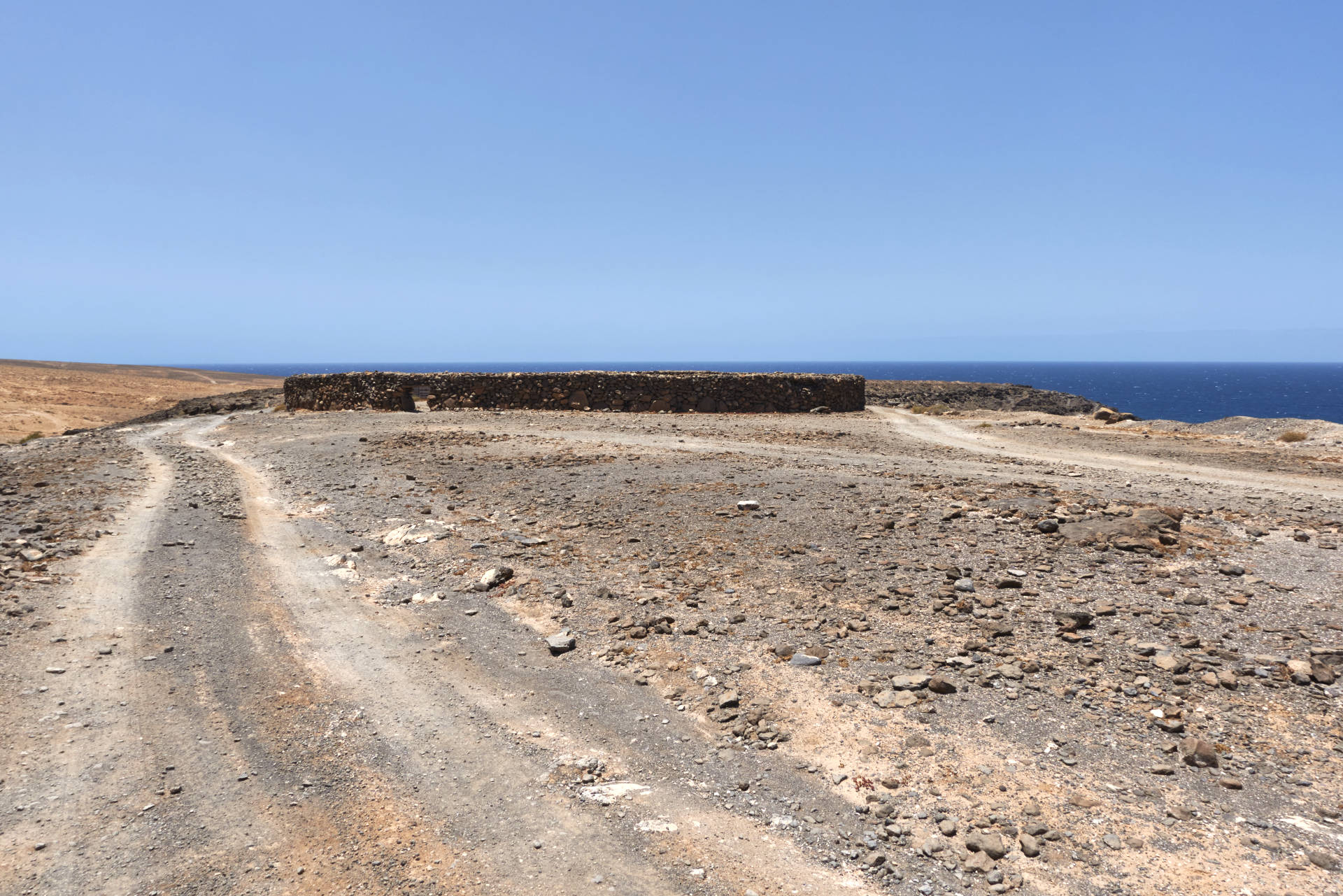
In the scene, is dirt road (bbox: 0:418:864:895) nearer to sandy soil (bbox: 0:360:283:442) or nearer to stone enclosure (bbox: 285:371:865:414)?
stone enclosure (bbox: 285:371:865:414)

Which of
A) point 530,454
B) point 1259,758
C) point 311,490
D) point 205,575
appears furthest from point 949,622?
point 311,490

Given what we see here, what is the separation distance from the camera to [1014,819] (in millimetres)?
4344

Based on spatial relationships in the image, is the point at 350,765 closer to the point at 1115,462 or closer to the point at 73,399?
the point at 1115,462

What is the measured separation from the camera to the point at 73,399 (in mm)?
45938

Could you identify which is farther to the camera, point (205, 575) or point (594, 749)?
point (205, 575)

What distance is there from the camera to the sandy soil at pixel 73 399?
35125 millimetres

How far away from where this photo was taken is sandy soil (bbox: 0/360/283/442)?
1383 inches

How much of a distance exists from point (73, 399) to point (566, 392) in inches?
1502

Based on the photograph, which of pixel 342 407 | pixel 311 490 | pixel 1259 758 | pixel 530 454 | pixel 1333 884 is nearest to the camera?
pixel 1333 884

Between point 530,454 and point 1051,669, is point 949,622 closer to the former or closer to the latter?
point 1051,669

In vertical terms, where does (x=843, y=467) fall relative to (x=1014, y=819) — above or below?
above

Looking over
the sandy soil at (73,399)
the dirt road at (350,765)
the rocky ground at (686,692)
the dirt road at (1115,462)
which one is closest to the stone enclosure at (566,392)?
the dirt road at (1115,462)

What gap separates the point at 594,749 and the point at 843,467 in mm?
9736

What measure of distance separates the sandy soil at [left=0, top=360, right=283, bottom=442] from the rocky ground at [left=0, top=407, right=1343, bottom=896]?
90.9 ft
